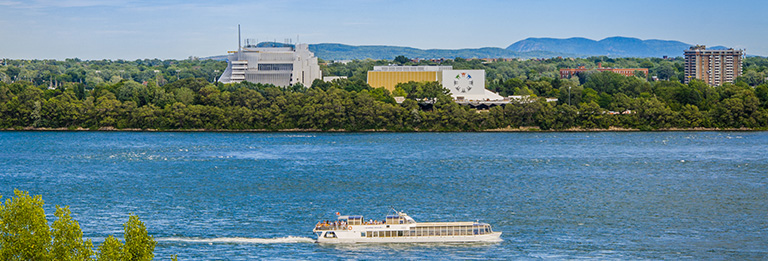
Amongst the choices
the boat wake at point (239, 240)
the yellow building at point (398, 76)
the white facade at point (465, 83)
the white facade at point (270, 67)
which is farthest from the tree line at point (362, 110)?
the boat wake at point (239, 240)

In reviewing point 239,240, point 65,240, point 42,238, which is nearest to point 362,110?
point 239,240

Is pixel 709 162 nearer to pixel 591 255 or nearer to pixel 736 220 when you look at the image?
pixel 736 220

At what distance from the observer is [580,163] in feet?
249

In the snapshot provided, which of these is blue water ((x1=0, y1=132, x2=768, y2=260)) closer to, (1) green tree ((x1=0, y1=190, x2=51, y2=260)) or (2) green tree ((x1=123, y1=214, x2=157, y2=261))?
(2) green tree ((x1=123, y1=214, x2=157, y2=261))

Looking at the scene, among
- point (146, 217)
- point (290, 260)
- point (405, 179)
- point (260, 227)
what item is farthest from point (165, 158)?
point (290, 260)

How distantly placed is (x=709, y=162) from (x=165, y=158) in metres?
45.3

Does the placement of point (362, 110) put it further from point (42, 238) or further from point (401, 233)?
point (42, 238)

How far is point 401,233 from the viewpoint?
41.4 metres

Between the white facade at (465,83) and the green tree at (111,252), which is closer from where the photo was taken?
the green tree at (111,252)

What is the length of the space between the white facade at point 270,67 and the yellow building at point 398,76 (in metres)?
13.0

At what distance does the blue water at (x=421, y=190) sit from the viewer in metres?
40.9

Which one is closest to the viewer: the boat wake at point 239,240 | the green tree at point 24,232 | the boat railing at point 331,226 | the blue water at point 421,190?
the green tree at point 24,232

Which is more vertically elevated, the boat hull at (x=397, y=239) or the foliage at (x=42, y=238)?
the foliage at (x=42, y=238)

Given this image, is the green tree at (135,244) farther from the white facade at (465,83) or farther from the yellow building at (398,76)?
the yellow building at (398,76)
